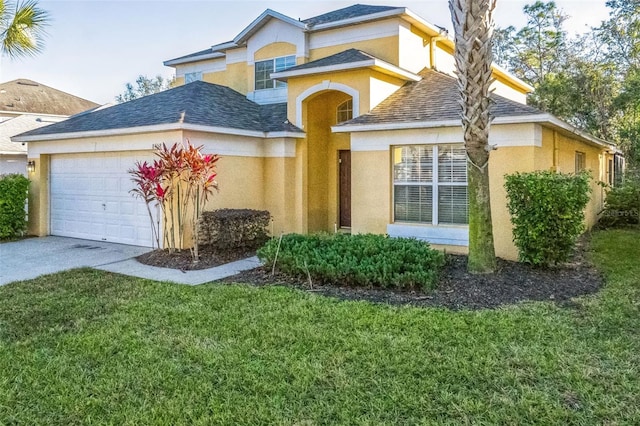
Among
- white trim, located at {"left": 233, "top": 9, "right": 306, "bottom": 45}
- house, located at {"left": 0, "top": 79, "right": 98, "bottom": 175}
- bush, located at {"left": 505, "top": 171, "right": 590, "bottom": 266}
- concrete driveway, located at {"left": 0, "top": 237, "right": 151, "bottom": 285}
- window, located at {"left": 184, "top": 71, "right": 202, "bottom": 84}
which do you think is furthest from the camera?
house, located at {"left": 0, "top": 79, "right": 98, "bottom": 175}

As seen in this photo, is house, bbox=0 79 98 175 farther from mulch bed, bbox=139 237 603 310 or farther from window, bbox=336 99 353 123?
mulch bed, bbox=139 237 603 310

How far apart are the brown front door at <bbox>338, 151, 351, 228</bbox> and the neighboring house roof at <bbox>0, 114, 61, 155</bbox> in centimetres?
1670

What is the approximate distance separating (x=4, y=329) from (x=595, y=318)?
8030 millimetres

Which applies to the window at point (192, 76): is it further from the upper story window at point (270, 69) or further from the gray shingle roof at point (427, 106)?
the gray shingle roof at point (427, 106)

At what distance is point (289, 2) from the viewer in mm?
18859

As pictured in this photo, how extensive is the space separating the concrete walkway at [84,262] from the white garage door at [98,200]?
47 cm

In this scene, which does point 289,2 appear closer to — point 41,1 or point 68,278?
point 41,1

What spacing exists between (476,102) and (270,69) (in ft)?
34.4

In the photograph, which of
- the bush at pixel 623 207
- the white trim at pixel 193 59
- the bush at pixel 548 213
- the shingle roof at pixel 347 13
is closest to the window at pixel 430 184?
the bush at pixel 548 213

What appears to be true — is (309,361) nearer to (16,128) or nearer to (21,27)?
(21,27)

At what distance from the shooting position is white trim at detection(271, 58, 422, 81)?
510 inches

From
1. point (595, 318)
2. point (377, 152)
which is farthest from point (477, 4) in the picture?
point (595, 318)

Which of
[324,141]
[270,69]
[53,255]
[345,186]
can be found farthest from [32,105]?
[345,186]

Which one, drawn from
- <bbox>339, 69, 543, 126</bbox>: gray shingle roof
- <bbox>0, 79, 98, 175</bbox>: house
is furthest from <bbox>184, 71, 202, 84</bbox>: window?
<bbox>339, 69, 543, 126</bbox>: gray shingle roof
